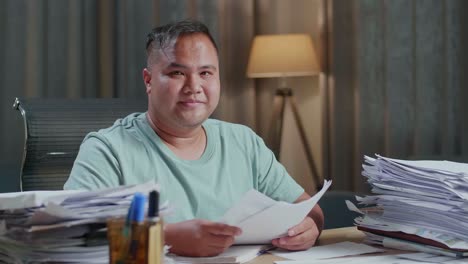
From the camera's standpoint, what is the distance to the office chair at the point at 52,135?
1.72m

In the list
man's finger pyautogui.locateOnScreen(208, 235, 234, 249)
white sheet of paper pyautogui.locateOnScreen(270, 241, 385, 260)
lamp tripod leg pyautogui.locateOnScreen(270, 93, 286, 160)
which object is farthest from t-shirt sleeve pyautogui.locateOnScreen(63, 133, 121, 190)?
lamp tripod leg pyautogui.locateOnScreen(270, 93, 286, 160)

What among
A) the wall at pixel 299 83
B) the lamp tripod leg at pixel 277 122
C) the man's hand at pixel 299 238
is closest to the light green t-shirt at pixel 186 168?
the man's hand at pixel 299 238

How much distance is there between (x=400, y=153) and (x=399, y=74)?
0.36 metres

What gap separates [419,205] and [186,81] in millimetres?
549

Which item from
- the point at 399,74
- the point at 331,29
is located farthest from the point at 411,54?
the point at 331,29

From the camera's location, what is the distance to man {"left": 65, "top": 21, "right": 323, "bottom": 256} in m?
1.39

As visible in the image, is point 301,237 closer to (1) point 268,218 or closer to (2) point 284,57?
(1) point 268,218

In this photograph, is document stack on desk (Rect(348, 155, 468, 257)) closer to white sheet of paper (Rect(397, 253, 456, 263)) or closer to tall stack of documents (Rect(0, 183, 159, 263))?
white sheet of paper (Rect(397, 253, 456, 263))

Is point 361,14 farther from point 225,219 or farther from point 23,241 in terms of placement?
point 23,241

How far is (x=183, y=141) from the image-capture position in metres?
1.52

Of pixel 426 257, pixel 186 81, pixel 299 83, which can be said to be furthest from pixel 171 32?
pixel 299 83

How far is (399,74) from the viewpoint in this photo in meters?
2.98

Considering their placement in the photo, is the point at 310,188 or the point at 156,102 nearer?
the point at 156,102

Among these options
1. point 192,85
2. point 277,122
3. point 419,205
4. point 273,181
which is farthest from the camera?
point 277,122
